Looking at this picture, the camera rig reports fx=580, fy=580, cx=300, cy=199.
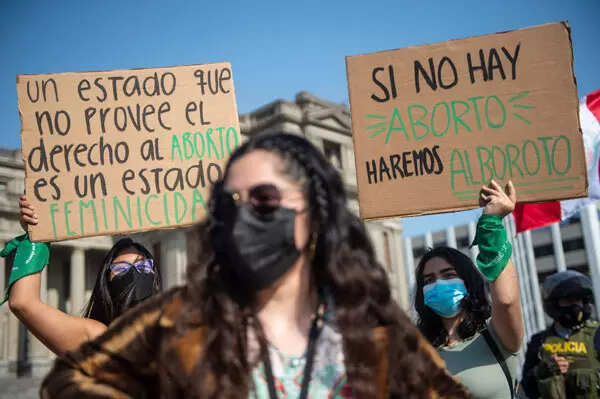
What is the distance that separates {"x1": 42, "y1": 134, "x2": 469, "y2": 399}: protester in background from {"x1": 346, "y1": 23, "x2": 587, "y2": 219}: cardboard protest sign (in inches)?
51.1

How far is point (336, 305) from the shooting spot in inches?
68.6

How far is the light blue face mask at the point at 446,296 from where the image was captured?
10.2 ft

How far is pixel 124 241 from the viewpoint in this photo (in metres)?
3.27

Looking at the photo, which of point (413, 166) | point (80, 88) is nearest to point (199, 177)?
point (80, 88)

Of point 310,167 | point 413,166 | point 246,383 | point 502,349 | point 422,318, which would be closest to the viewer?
point 246,383

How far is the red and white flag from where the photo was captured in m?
5.41

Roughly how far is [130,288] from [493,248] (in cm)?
181

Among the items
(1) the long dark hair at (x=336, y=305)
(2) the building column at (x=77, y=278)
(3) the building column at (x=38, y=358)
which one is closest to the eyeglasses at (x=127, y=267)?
(1) the long dark hair at (x=336, y=305)

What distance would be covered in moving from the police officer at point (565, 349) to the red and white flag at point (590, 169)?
0.71 m

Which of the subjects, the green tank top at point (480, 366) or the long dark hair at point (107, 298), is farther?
the long dark hair at point (107, 298)

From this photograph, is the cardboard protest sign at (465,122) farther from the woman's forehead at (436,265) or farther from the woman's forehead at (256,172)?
the woman's forehead at (256,172)

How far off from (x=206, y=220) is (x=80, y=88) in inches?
78.4

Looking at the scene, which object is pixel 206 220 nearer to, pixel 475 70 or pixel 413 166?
pixel 413 166

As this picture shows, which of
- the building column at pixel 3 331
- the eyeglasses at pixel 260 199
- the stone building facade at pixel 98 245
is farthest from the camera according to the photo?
the stone building facade at pixel 98 245
